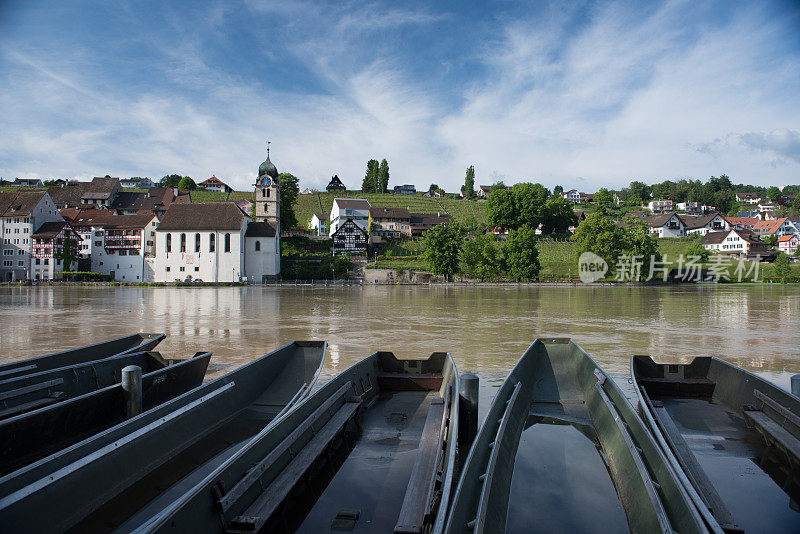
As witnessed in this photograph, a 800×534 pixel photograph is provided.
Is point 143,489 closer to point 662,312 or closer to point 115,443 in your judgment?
point 115,443

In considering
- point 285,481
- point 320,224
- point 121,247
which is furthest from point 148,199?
point 285,481

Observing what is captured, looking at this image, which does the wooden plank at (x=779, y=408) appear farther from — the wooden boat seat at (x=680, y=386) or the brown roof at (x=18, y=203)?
the brown roof at (x=18, y=203)

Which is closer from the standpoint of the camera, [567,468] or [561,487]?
[561,487]

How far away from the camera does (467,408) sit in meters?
7.11

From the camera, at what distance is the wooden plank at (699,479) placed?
4.57 metres

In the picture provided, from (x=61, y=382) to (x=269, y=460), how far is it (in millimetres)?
5047

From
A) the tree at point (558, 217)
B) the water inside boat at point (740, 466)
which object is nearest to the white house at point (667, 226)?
the tree at point (558, 217)

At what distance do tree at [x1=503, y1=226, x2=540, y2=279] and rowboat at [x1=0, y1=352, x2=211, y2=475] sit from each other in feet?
223

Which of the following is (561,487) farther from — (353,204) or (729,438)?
(353,204)

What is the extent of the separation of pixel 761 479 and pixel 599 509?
2499 mm

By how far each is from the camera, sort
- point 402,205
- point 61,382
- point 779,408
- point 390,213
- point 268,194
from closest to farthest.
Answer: point 779,408 < point 61,382 < point 268,194 < point 390,213 < point 402,205

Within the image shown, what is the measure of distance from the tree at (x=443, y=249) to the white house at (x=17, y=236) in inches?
2365

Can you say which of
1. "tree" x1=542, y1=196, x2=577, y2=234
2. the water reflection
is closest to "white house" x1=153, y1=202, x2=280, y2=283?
the water reflection

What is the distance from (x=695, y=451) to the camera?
6.88m
